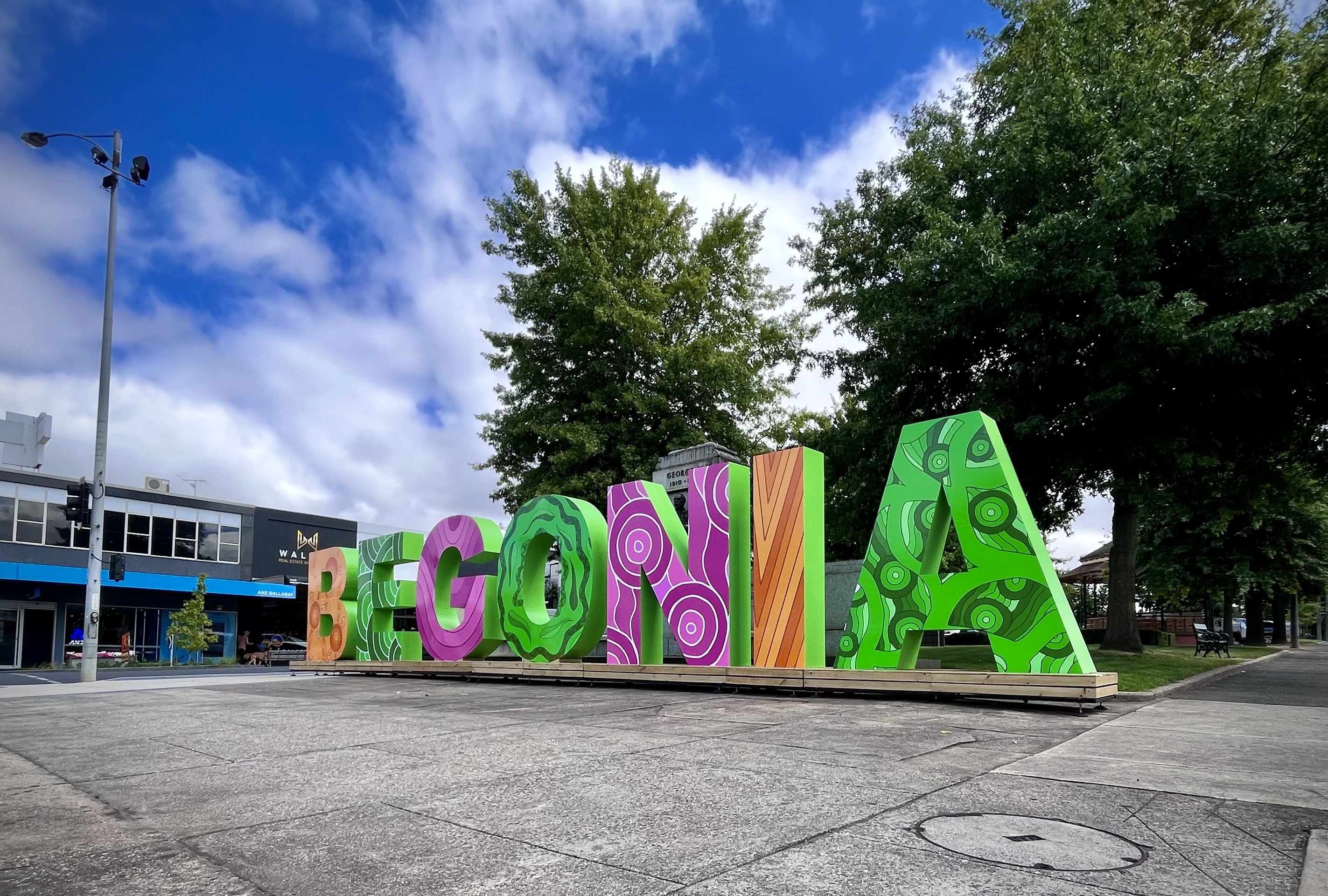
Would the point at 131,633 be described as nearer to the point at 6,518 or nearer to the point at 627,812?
the point at 6,518

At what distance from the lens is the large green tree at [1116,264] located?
14.5 meters

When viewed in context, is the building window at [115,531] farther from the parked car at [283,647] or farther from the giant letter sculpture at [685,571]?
the giant letter sculpture at [685,571]

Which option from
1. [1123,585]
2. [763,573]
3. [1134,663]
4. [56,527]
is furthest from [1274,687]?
[56,527]

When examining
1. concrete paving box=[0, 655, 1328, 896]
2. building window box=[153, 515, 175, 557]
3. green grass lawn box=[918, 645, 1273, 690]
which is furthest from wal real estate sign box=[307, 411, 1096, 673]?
building window box=[153, 515, 175, 557]

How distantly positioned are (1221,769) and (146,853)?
6958 millimetres

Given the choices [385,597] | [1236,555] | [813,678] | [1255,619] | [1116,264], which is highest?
[1116,264]

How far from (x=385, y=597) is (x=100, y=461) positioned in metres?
7.72

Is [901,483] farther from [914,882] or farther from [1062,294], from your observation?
[914,882]

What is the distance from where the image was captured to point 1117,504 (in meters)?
20.4

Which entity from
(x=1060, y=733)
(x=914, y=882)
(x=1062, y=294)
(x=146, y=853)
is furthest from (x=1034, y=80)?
(x=146, y=853)

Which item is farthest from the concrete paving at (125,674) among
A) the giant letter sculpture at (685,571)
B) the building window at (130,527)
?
the giant letter sculpture at (685,571)

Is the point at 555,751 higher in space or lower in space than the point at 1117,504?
lower

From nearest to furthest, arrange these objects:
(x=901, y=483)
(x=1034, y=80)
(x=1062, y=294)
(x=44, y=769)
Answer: (x=44, y=769), (x=901, y=483), (x=1062, y=294), (x=1034, y=80)

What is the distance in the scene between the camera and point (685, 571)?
45.3ft
